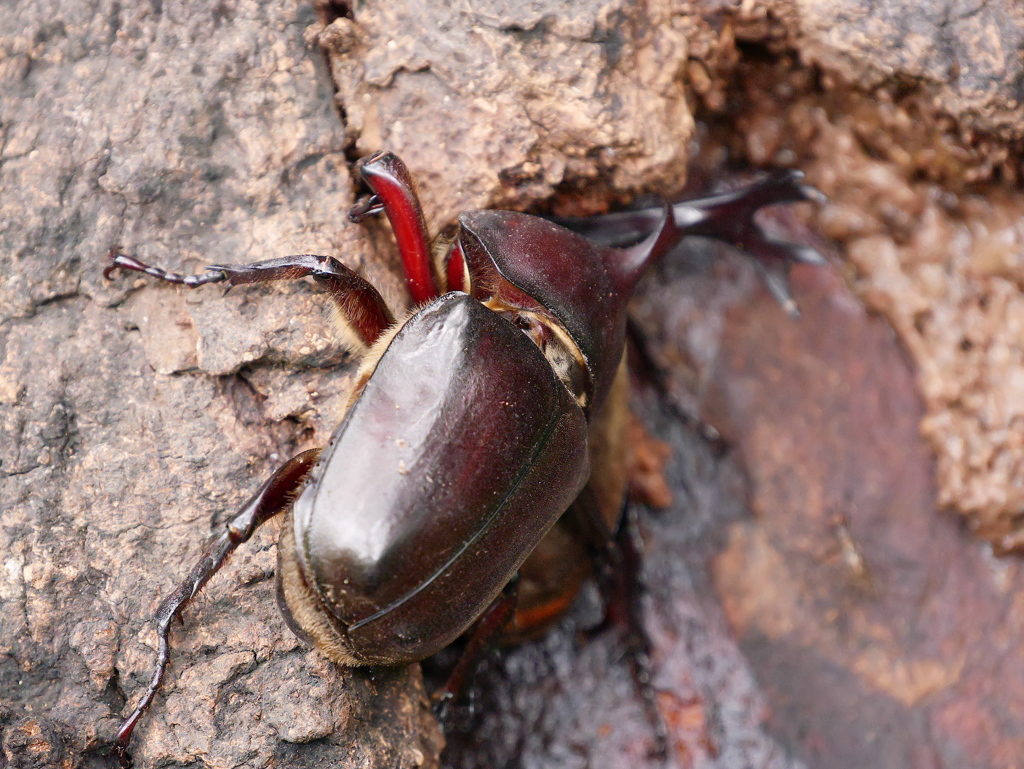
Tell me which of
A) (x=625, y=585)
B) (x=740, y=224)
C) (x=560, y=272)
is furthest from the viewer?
(x=740, y=224)

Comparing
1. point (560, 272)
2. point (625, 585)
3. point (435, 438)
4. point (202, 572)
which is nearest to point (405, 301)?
point (560, 272)

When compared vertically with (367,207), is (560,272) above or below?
below

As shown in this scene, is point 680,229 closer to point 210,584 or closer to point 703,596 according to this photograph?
point 703,596

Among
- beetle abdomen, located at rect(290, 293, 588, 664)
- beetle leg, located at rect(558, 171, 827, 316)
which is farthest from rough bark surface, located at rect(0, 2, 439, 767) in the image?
beetle leg, located at rect(558, 171, 827, 316)

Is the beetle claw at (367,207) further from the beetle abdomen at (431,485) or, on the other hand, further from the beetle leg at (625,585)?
the beetle leg at (625,585)

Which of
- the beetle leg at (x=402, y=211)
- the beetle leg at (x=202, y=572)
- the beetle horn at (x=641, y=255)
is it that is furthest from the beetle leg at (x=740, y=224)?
the beetle leg at (x=202, y=572)

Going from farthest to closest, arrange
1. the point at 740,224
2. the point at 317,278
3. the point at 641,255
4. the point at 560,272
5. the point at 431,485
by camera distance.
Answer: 1. the point at 740,224
2. the point at 641,255
3. the point at 560,272
4. the point at 317,278
5. the point at 431,485

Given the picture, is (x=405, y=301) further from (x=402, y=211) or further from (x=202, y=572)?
(x=202, y=572)

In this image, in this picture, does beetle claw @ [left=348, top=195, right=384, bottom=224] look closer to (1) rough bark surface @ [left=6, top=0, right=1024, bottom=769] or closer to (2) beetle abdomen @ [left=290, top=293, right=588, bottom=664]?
(1) rough bark surface @ [left=6, top=0, right=1024, bottom=769]

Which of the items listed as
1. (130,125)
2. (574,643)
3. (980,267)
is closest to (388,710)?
(574,643)
